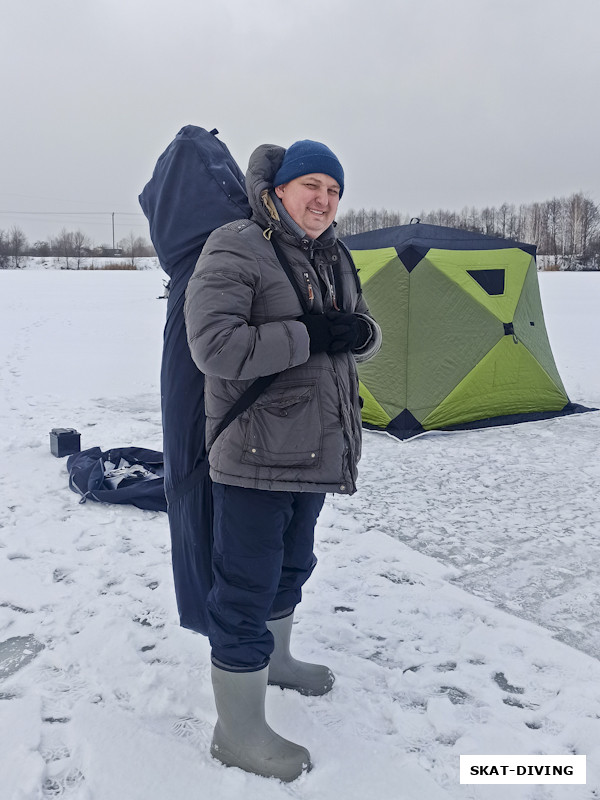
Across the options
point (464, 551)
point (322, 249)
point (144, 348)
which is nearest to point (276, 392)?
point (322, 249)

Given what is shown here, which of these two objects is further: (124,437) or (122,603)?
(124,437)

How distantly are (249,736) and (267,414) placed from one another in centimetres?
93

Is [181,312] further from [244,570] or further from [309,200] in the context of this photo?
[244,570]

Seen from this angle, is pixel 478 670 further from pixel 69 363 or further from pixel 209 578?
pixel 69 363

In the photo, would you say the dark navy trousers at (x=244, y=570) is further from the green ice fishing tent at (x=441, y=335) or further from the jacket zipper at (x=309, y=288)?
the green ice fishing tent at (x=441, y=335)

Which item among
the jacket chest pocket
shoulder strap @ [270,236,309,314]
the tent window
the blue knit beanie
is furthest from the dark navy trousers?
the tent window

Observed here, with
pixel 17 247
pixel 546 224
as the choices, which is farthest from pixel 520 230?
pixel 17 247

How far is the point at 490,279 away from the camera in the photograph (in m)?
6.07

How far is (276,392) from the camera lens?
6.10 ft

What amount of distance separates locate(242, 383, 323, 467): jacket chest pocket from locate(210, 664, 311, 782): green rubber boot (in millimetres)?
613

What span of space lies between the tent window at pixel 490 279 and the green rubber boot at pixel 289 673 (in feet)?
14.5

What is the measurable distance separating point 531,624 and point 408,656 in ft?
1.98

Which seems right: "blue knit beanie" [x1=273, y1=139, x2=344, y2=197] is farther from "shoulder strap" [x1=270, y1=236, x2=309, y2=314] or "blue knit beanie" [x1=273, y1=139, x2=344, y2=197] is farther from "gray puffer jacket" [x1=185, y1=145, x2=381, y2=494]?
"shoulder strap" [x1=270, y1=236, x2=309, y2=314]

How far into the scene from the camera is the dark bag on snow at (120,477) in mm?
4004
